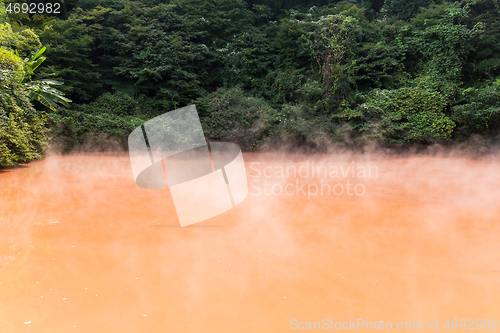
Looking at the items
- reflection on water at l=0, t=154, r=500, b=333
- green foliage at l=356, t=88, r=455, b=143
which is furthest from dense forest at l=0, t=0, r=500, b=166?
reflection on water at l=0, t=154, r=500, b=333

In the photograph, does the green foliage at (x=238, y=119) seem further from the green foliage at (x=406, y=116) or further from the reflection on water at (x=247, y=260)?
the reflection on water at (x=247, y=260)

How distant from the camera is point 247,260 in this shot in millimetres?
3586

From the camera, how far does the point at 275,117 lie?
34.8ft

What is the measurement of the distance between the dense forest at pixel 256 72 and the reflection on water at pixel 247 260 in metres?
3.71

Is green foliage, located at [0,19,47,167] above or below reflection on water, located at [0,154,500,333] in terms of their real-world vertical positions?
above

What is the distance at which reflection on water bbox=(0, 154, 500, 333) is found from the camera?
2.68 metres

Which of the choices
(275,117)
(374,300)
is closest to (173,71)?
(275,117)

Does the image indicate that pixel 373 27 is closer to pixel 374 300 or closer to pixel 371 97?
pixel 371 97

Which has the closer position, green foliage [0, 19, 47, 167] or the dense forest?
green foliage [0, 19, 47, 167]

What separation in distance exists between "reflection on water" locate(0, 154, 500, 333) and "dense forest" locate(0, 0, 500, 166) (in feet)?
12.2

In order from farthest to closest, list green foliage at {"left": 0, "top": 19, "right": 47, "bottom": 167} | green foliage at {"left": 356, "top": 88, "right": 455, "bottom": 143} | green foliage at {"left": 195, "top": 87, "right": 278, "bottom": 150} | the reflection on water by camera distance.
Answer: green foliage at {"left": 195, "top": 87, "right": 278, "bottom": 150}
green foliage at {"left": 356, "top": 88, "right": 455, "bottom": 143}
green foliage at {"left": 0, "top": 19, "right": 47, "bottom": 167}
the reflection on water

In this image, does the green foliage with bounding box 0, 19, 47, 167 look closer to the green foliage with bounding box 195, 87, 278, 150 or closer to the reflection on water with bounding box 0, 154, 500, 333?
the reflection on water with bounding box 0, 154, 500, 333

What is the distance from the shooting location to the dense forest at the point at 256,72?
913 cm

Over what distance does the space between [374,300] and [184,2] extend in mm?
14957
